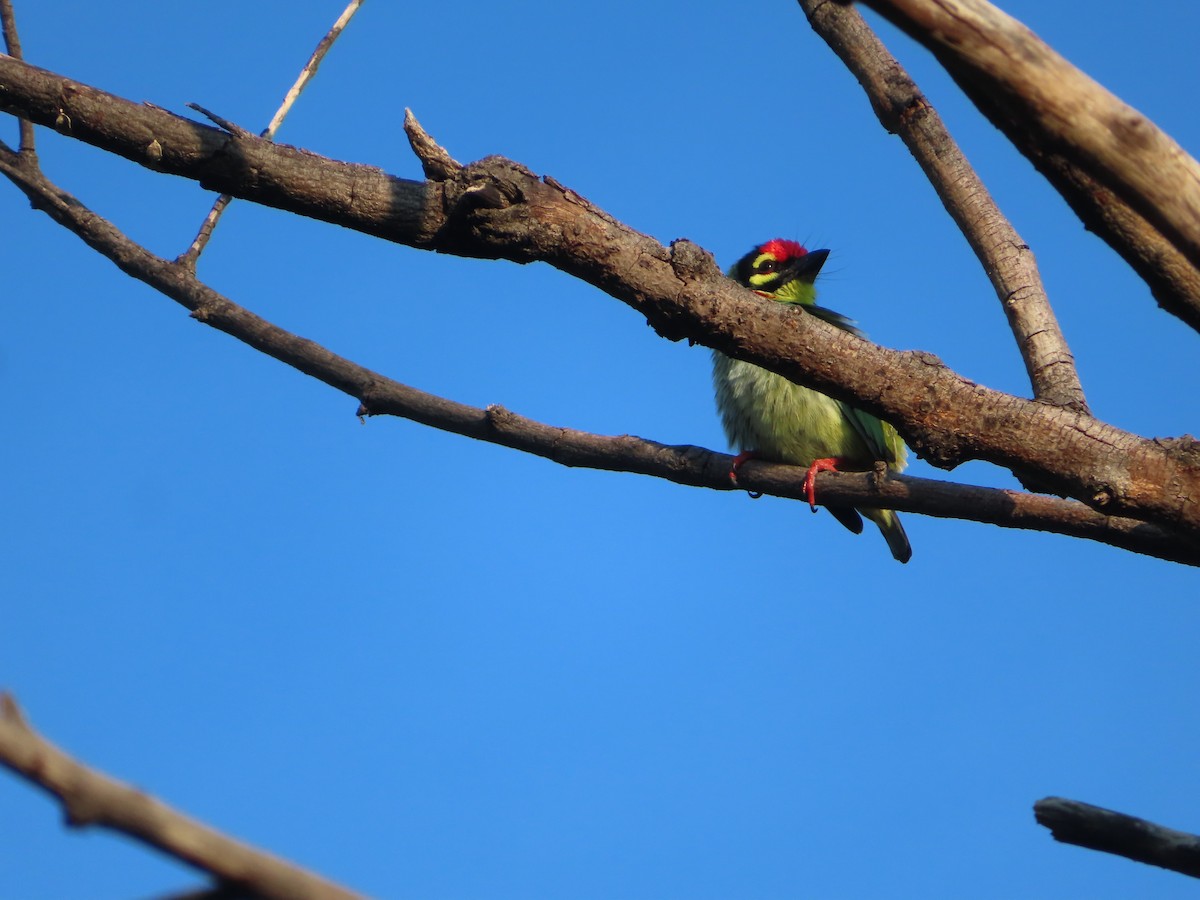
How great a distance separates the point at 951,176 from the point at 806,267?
8.45ft

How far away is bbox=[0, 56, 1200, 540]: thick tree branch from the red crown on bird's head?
404cm

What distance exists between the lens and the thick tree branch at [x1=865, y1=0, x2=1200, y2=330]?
76.5 inches

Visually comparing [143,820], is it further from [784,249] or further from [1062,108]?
[784,249]

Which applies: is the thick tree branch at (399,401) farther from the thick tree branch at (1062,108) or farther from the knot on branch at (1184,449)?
the thick tree branch at (1062,108)

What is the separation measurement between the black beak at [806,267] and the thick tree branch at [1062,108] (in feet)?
15.0

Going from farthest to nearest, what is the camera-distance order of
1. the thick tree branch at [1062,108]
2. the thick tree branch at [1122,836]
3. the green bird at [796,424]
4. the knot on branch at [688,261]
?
the green bird at [796,424] < the knot on branch at [688,261] < the thick tree branch at [1122,836] < the thick tree branch at [1062,108]

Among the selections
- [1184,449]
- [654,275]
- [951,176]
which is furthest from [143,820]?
[951,176]

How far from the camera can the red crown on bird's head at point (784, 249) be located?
6922 millimetres

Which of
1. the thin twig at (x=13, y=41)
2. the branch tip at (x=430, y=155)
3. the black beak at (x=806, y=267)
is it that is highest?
the black beak at (x=806, y=267)

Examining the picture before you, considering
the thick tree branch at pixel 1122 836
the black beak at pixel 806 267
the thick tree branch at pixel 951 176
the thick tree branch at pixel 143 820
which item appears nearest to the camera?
the thick tree branch at pixel 143 820

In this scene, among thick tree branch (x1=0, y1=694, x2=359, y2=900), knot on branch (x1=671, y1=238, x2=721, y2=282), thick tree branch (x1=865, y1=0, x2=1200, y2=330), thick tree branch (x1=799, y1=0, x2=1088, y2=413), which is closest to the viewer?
thick tree branch (x1=0, y1=694, x2=359, y2=900)

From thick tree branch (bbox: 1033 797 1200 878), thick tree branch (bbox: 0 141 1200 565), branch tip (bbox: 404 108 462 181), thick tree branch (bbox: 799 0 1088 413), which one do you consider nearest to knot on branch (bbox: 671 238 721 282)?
branch tip (bbox: 404 108 462 181)

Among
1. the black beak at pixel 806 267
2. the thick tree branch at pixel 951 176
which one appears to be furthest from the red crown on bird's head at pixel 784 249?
the thick tree branch at pixel 951 176

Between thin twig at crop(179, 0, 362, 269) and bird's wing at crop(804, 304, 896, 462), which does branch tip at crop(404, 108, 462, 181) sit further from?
bird's wing at crop(804, 304, 896, 462)
